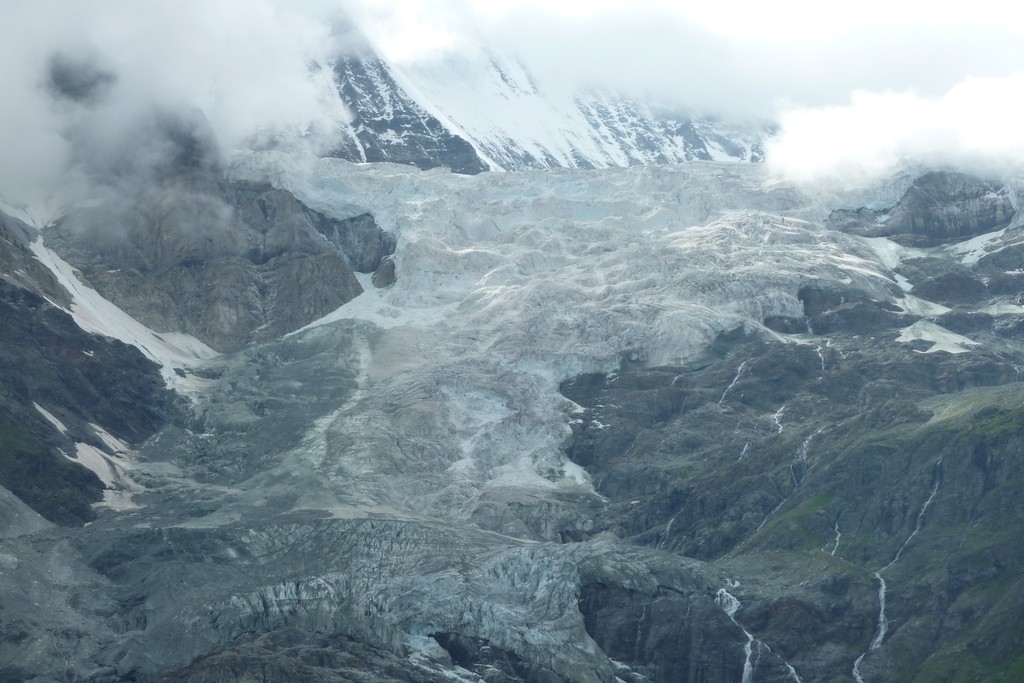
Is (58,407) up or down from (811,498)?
up

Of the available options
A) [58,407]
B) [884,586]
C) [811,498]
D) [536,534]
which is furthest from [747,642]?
[58,407]

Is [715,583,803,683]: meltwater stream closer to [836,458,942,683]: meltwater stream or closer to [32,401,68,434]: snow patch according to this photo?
[836,458,942,683]: meltwater stream

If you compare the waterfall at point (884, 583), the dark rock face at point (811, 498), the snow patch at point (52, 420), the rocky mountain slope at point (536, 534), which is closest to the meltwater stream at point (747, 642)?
the rocky mountain slope at point (536, 534)

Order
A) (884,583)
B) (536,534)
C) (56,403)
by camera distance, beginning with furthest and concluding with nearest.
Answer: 1. (56,403)
2. (536,534)
3. (884,583)

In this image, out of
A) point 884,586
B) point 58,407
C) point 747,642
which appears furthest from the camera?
point 58,407

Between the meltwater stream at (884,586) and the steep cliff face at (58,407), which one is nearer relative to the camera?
the meltwater stream at (884,586)

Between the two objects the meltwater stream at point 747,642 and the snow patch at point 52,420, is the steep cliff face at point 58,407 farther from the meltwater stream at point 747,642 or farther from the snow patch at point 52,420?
the meltwater stream at point 747,642

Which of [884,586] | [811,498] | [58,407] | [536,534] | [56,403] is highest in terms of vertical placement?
[56,403]

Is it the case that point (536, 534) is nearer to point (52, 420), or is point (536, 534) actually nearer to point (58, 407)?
point (52, 420)

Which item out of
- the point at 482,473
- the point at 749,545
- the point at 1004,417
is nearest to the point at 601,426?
the point at 482,473

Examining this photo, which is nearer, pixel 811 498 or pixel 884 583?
pixel 884 583

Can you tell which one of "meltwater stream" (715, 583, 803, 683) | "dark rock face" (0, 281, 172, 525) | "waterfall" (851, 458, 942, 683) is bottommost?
"waterfall" (851, 458, 942, 683)

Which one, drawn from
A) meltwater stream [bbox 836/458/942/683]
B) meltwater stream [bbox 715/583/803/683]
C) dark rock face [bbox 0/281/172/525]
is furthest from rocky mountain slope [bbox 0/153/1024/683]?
dark rock face [bbox 0/281/172/525]
